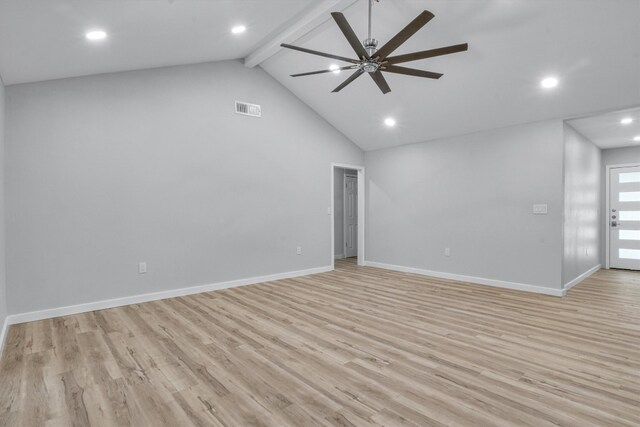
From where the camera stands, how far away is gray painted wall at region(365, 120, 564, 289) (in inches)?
186

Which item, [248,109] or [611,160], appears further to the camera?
[611,160]

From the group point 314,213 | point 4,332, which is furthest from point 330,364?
point 314,213

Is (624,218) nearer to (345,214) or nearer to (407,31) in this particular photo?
(345,214)

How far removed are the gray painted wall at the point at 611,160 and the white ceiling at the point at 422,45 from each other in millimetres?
3515

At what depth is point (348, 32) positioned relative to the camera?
2646 mm

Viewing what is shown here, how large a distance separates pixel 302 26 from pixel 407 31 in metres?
2.04

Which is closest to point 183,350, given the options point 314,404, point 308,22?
point 314,404

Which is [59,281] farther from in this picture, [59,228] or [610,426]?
[610,426]

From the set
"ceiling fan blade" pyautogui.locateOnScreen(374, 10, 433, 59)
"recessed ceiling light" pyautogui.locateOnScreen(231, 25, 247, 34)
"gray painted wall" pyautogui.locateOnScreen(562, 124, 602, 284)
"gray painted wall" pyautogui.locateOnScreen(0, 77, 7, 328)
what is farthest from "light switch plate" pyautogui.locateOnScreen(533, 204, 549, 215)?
"gray painted wall" pyautogui.locateOnScreen(0, 77, 7, 328)

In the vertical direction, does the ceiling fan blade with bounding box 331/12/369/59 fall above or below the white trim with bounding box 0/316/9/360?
above

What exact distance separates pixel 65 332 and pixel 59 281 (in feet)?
2.63

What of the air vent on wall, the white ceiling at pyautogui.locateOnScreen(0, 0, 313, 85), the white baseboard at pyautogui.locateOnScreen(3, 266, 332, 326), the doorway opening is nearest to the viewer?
the white ceiling at pyautogui.locateOnScreen(0, 0, 313, 85)

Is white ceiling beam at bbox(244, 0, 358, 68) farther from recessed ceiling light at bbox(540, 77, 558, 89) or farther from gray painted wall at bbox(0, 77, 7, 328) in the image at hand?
gray painted wall at bbox(0, 77, 7, 328)

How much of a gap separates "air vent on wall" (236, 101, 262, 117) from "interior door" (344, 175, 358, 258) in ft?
11.4
